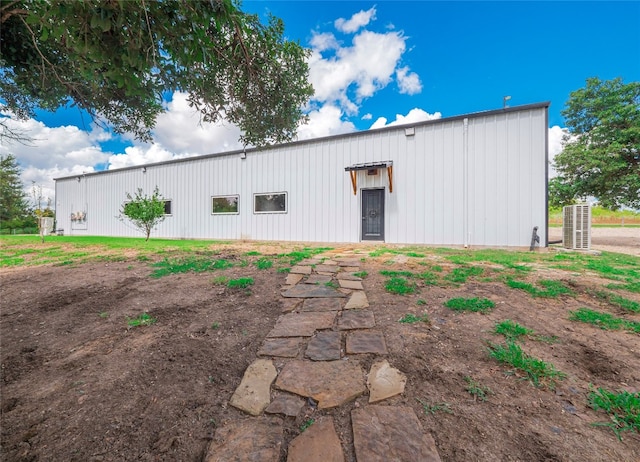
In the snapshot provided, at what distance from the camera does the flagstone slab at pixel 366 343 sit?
166 centimetres

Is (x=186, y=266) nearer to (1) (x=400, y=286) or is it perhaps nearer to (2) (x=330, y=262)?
Result: (2) (x=330, y=262)

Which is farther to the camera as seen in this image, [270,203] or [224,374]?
[270,203]

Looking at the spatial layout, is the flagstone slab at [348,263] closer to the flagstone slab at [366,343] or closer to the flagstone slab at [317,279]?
the flagstone slab at [317,279]

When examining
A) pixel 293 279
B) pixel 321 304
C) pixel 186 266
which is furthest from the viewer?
pixel 186 266

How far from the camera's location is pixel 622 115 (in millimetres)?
9992

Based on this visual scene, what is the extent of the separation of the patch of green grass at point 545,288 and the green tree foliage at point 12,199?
121 feet

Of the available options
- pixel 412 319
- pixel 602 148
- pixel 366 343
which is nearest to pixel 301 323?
pixel 366 343

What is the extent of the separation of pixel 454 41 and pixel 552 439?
9.58 metres

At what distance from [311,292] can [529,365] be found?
194 cm

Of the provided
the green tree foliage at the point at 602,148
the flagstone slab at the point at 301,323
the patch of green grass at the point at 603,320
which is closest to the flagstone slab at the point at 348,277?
the flagstone slab at the point at 301,323

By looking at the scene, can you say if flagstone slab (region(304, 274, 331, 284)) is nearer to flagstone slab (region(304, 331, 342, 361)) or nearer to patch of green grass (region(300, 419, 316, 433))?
flagstone slab (region(304, 331, 342, 361))

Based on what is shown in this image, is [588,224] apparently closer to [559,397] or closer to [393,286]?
[393,286]

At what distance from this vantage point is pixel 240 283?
306 cm

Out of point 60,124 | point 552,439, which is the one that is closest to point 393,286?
point 552,439
